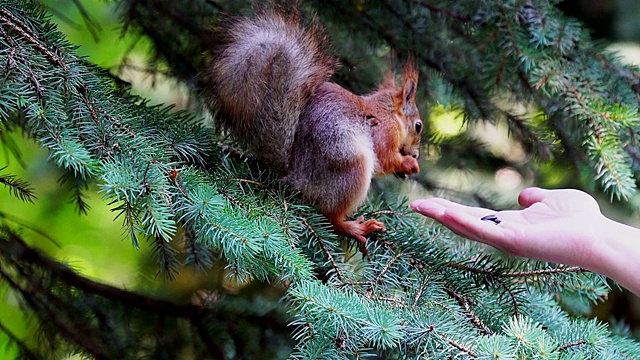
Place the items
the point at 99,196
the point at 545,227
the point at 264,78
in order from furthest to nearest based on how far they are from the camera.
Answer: the point at 99,196, the point at 264,78, the point at 545,227

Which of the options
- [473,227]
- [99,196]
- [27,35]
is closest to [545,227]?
[473,227]

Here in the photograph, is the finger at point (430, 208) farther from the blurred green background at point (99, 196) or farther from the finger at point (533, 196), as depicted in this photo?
the blurred green background at point (99, 196)

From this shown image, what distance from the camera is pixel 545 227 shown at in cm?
109

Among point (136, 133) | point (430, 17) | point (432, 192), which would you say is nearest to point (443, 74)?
point (430, 17)

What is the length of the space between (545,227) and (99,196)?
124 cm

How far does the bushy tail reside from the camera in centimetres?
135

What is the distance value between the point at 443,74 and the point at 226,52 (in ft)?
2.05

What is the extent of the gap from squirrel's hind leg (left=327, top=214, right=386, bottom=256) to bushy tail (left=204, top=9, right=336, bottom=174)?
0.49 ft

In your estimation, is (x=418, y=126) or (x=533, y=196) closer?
(x=533, y=196)

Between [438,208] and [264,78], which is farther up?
[264,78]

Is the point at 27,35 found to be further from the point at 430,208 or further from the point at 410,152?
the point at 410,152

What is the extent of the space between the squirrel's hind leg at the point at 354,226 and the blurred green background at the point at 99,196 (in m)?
0.56

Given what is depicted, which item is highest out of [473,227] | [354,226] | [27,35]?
[27,35]

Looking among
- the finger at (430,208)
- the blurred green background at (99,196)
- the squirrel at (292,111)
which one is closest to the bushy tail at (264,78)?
the squirrel at (292,111)
